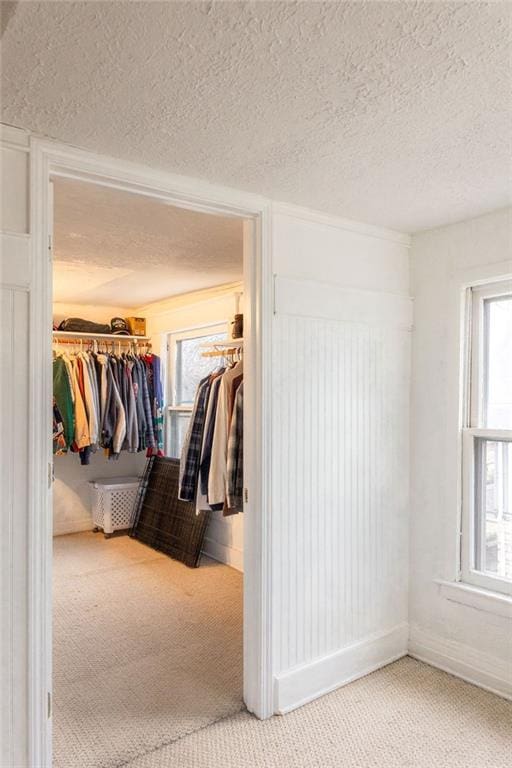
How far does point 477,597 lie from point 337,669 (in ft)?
2.55

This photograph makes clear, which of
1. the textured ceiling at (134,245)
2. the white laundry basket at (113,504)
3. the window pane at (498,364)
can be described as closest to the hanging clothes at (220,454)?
the textured ceiling at (134,245)

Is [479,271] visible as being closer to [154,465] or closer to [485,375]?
[485,375]

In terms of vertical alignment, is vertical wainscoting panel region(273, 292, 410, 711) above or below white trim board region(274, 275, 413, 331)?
below

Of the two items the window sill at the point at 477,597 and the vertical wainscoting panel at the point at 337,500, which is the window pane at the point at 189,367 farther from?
the window sill at the point at 477,597

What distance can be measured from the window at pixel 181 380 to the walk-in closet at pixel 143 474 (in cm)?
2

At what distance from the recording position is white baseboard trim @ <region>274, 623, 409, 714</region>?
248 cm

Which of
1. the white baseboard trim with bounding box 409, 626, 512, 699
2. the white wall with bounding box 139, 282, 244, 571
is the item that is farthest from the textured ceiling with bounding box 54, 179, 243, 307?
the white baseboard trim with bounding box 409, 626, 512, 699

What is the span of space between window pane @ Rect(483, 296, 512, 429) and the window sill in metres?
0.82

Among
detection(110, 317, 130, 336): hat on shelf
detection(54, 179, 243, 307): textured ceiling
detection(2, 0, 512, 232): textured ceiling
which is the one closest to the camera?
detection(2, 0, 512, 232): textured ceiling

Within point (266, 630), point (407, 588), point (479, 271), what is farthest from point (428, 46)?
point (407, 588)

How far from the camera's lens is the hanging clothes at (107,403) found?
15.3 ft

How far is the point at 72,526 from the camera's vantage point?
5.49 m

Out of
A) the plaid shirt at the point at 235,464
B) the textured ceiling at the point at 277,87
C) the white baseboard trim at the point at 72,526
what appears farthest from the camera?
the white baseboard trim at the point at 72,526

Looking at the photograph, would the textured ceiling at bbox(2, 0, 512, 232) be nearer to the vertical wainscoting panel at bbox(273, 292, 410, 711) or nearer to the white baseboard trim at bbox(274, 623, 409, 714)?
the vertical wainscoting panel at bbox(273, 292, 410, 711)
